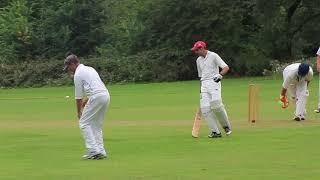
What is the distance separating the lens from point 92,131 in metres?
13.7

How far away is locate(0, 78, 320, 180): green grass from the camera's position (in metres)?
11.7

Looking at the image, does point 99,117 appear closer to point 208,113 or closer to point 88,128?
point 88,128

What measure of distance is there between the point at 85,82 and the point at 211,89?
406 cm

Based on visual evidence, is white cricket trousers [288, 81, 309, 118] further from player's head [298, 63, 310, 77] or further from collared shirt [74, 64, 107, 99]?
collared shirt [74, 64, 107, 99]

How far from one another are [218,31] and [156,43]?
5.27m

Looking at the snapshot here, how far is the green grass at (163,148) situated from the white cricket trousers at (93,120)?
0.37 metres

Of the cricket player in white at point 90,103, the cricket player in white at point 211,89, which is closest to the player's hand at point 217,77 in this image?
the cricket player in white at point 211,89

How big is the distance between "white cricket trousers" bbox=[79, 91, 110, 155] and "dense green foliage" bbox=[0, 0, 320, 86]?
139 ft

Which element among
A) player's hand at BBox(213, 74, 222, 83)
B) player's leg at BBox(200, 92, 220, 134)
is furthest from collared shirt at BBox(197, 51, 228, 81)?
player's leg at BBox(200, 92, 220, 134)

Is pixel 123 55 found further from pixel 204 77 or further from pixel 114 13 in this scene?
pixel 204 77

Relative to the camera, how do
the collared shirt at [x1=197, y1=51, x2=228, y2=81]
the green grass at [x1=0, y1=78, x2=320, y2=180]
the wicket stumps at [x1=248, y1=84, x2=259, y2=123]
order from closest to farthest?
the green grass at [x1=0, y1=78, x2=320, y2=180], the collared shirt at [x1=197, y1=51, x2=228, y2=81], the wicket stumps at [x1=248, y1=84, x2=259, y2=123]

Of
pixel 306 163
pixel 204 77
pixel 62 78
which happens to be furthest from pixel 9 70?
pixel 306 163

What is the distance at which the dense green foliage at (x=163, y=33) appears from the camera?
187 ft

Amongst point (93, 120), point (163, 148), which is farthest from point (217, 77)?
point (93, 120)
